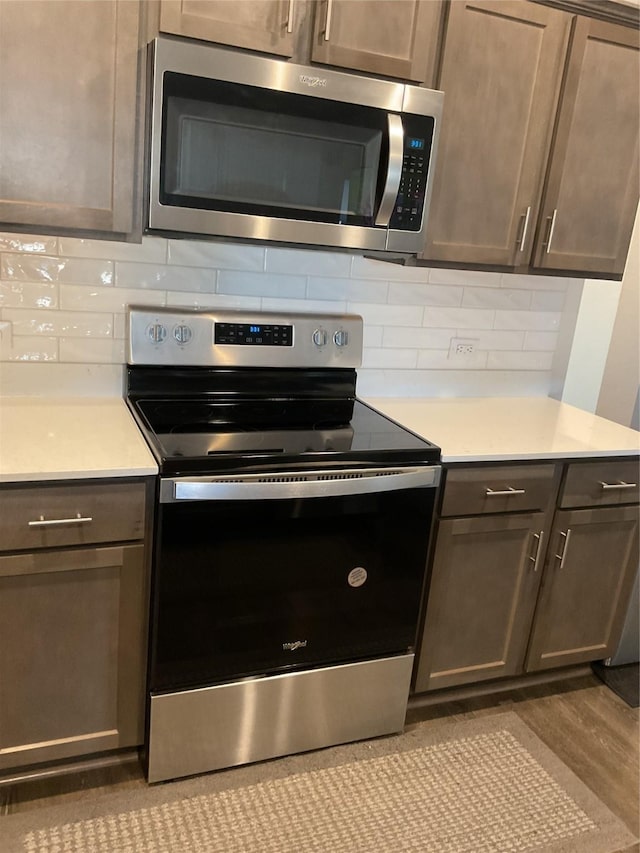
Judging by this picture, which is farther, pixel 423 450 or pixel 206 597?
pixel 423 450

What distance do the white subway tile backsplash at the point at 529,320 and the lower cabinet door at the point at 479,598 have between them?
80 cm

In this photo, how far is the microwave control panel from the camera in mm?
1871

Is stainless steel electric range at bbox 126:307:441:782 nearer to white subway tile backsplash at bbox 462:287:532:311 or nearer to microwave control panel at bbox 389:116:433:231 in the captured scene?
microwave control panel at bbox 389:116:433:231

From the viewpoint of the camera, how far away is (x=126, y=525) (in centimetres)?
164

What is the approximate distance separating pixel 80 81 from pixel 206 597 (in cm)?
126

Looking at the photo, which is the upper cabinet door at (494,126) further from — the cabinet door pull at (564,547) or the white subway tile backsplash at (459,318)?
the cabinet door pull at (564,547)

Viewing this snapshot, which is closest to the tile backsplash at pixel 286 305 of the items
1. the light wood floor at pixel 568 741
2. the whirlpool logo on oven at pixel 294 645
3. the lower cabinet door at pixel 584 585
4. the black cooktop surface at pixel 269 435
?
the black cooktop surface at pixel 269 435

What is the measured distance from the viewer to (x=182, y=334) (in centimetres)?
205

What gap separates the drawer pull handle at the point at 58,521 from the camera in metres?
1.55

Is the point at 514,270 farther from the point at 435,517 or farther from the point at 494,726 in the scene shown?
the point at 494,726

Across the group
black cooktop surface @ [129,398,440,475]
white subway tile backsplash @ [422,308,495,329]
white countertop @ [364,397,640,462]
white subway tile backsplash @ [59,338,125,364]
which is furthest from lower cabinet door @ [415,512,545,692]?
white subway tile backsplash @ [59,338,125,364]

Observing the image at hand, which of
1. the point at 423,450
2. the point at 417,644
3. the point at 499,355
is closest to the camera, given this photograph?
the point at 423,450

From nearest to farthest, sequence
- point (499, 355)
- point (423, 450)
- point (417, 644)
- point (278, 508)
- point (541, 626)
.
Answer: point (278, 508) → point (423, 450) → point (417, 644) → point (541, 626) → point (499, 355)

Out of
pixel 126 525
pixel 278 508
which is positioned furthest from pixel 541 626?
pixel 126 525
